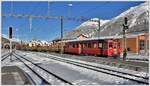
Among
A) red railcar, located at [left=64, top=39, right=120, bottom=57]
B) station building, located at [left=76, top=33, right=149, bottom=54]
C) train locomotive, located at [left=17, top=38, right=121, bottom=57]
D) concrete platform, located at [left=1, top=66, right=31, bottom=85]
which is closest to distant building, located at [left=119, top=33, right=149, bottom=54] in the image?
station building, located at [left=76, top=33, right=149, bottom=54]

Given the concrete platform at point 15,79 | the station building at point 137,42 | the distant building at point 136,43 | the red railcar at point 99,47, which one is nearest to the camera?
the concrete platform at point 15,79

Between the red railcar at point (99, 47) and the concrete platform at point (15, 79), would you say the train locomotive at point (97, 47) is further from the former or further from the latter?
the concrete platform at point (15, 79)

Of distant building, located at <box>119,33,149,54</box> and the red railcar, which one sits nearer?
the red railcar

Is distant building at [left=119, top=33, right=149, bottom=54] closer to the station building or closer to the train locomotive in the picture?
the station building

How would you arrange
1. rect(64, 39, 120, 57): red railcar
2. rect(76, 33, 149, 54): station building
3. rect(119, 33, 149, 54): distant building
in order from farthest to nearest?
rect(119, 33, 149, 54): distant building → rect(76, 33, 149, 54): station building → rect(64, 39, 120, 57): red railcar

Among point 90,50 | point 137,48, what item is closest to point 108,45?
point 90,50

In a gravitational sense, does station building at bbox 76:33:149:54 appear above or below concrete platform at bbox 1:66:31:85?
above

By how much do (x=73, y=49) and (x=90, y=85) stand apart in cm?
4191

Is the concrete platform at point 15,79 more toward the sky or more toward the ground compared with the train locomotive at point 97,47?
more toward the ground

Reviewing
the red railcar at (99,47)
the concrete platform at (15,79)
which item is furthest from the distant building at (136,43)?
the concrete platform at (15,79)

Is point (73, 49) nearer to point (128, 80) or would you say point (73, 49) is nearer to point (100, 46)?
point (100, 46)

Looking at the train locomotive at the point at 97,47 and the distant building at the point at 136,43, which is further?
the distant building at the point at 136,43

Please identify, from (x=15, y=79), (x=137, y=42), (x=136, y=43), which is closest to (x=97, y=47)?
(x=137, y=42)

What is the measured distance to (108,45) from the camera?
42.9 metres
